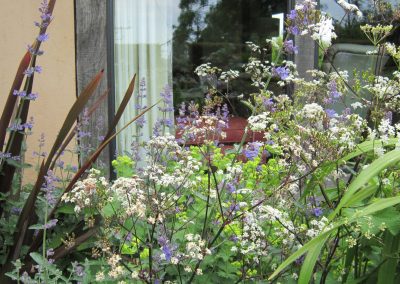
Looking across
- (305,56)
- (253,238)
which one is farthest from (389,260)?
(305,56)

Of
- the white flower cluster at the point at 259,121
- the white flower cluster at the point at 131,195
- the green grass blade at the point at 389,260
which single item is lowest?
the green grass blade at the point at 389,260

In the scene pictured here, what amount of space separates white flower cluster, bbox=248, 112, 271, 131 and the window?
A: 1288 millimetres

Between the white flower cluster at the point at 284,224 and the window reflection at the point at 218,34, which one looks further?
the window reflection at the point at 218,34

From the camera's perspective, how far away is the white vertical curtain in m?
3.53

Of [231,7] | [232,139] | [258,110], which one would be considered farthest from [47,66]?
[231,7]

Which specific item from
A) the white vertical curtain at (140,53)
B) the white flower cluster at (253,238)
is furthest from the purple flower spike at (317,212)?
the white vertical curtain at (140,53)

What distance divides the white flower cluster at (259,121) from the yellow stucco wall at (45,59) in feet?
6.21

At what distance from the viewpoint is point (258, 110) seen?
6.00 ft

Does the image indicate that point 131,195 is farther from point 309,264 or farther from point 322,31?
point 322,31

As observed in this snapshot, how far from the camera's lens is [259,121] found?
1.66m

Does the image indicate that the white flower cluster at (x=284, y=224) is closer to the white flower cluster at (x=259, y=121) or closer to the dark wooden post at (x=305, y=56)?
the white flower cluster at (x=259, y=121)

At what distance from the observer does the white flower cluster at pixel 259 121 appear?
1557 mm

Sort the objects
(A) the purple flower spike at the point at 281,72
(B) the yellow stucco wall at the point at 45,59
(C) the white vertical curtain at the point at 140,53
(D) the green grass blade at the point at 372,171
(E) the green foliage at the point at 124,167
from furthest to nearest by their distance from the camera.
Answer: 1. (C) the white vertical curtain at the point at 140,53
2. (B) the yellow stucco wall at the point at 45,59
3. (E) the green foliage at the point at 124,167
4. (A) the purple flower spike at the point at 281,72
5. (D) the green grass blade at the point at 372,171

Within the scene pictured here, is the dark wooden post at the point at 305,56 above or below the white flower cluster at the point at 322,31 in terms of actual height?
below
